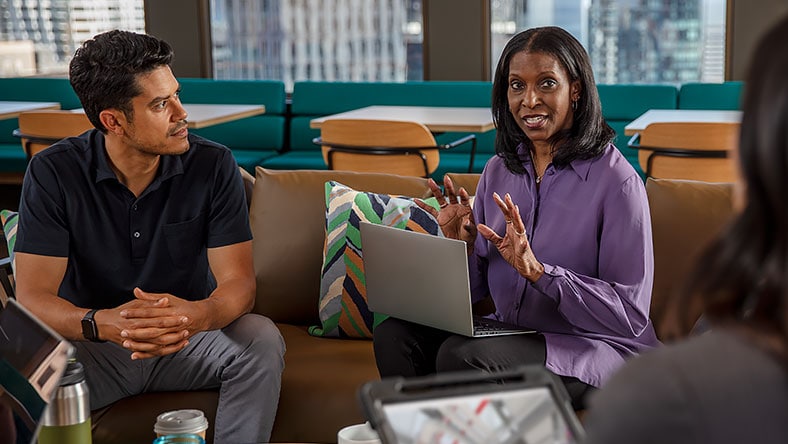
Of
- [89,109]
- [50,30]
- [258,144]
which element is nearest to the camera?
[89,109]

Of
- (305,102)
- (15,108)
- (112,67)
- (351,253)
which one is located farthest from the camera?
(305,102)

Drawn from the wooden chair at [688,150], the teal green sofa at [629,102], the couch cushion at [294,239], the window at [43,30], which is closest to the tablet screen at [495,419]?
the couch cushion at [294,239]

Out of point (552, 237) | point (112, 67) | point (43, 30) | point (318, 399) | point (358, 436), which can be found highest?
point (43, 30)

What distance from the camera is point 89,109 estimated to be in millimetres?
2457

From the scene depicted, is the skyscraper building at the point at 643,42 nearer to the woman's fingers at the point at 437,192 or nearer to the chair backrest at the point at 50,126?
the chair backrest at the point at 50,126

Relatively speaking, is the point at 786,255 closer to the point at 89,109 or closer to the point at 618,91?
the point at 89,109

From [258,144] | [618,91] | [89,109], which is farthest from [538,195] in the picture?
[258,144]

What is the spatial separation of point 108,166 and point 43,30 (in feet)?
17.3

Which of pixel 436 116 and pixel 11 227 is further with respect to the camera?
pixel 436 116

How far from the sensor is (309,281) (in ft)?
9.01

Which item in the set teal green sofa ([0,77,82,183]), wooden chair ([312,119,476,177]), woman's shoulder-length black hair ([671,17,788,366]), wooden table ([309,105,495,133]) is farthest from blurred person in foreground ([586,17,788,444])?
teal green sofa ([0,77,82,183])

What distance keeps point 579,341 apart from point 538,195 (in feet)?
1.15

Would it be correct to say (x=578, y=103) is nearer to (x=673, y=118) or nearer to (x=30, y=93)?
(x=673, y=118)

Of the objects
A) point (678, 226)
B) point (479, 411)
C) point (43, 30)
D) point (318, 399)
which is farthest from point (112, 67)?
point (43, 30)
